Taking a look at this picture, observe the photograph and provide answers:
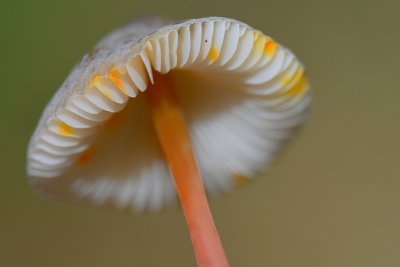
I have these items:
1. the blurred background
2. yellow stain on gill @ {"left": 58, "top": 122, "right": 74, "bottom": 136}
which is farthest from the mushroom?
the blurred background

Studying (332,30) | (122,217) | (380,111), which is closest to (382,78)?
(380,111)

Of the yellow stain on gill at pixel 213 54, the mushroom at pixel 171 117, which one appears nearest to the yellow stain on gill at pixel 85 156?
the mushroom at pixel 171 117

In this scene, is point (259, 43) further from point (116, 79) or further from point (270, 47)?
point (116, 79)

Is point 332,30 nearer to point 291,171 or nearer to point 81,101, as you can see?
point 291,171

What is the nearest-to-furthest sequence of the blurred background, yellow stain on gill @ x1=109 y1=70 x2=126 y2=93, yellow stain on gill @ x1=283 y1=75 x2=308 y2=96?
yellow stain on gill @ x1=109 y1=70 x2=126 y2=93
yellow stain on gill @ x1=283 y1=75 x2=308 y2=96
the blurred background

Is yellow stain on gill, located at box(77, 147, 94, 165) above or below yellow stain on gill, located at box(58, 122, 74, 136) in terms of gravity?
above

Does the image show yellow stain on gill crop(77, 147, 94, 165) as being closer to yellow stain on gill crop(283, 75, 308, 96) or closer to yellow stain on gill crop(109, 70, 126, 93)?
yellow stain on gill crop(109, 70, 126, 93)

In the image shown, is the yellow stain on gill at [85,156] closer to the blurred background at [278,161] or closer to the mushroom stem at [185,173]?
the mushroom stem at [185,173]

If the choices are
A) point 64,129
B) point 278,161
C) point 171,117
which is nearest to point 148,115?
point 171,117
